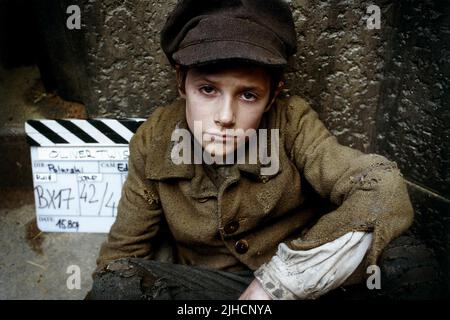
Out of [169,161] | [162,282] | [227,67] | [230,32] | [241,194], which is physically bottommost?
[162,282]

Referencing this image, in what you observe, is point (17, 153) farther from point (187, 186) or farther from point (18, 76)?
point (187, 186)

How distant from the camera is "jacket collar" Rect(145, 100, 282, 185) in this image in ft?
5.09

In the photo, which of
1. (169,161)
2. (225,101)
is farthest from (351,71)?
(169,161)

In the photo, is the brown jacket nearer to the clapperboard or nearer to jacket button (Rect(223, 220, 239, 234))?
jacket button (Rect(223, 220, 239, 234))

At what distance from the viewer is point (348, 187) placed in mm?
1393

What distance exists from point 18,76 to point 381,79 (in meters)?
1.82

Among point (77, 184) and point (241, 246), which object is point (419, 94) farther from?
point (77, 184)

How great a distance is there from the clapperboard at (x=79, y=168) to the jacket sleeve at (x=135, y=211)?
386 millimetres

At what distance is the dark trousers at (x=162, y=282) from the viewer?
4.78 feet

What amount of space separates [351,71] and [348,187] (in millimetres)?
658
